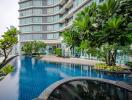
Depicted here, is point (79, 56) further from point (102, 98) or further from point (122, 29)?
point (102, 98)

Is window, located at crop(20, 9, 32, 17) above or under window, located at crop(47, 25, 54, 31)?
above

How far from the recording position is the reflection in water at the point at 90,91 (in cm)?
551

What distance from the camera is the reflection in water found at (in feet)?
18.1

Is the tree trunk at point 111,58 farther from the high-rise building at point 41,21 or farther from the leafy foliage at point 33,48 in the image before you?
the high-rise building at point 41,21

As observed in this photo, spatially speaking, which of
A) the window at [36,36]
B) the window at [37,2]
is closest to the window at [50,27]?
the window at [36,36]

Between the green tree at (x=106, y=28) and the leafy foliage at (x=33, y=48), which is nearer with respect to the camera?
the green tree at (x=106, y=28)

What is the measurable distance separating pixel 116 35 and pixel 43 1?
54.5 metres

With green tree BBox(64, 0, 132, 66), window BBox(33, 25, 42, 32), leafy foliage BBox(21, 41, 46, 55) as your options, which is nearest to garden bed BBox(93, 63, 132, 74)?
green tree BBox(64, 0, 132, 66)

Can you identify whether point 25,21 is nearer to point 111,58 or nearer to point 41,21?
point 41,21

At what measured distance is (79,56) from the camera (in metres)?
42.0

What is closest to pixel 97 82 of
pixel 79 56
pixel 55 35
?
pixel 79 56

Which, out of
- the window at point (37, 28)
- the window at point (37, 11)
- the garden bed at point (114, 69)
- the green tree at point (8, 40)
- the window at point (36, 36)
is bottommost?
the garden bed at point (114, 69)

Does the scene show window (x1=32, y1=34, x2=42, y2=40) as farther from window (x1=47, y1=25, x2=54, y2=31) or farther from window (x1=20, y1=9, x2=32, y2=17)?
window (x1=20, y1=9, x2=32, y2=17)

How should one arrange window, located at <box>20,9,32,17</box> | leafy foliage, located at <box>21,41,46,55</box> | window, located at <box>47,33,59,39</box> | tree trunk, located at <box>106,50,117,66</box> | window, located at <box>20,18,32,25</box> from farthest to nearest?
window, located at <box>20,9,32,17</box> < window, located at <box>20,18,32,25</box> < window, located at <box>47,33,59,39</box> < leafy foliage, located at <box>21,41,46,55</box> < tree trunk, located at <box>106,50,117,66</box>
